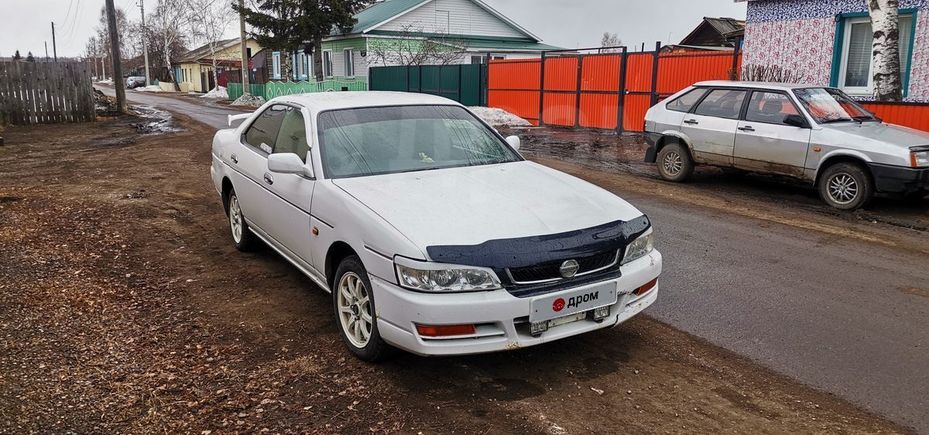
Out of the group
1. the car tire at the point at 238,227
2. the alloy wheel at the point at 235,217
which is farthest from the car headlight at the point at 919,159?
the alloy wheel at the point at 235,217

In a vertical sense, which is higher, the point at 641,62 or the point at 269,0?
the point at 269,0

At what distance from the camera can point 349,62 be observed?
41.2 metres

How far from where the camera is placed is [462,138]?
5.29 meters

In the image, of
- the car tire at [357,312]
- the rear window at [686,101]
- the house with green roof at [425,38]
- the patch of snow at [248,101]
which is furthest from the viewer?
the house with green roof at [425,38]

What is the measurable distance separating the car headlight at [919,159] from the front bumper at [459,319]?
21.7 ft

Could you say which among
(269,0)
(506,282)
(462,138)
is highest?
(269,0)

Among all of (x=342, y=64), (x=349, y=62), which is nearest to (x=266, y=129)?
(x=349, y=62)

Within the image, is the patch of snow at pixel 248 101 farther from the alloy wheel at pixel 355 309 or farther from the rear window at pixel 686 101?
the alloy wheel at pixel 355 309

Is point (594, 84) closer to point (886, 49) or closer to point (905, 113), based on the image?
point (886, 49)

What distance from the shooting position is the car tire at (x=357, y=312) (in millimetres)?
3924

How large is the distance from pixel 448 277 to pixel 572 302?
2.33ft

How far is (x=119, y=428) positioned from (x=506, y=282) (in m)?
2.08

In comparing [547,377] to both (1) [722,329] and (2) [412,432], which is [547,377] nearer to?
(2) [412,432]

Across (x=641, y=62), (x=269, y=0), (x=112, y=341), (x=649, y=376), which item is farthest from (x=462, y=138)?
(x=269, y=0)
